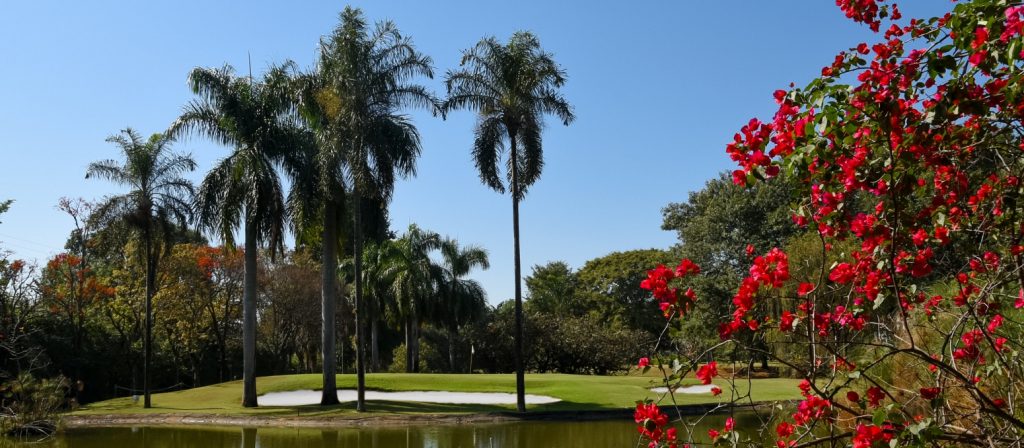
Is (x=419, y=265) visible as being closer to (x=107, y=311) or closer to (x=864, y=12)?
(x=107, y=311)

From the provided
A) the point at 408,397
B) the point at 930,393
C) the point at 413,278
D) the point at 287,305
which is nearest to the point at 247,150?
the point at 408,397

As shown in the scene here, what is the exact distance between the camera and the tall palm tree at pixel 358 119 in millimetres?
22891

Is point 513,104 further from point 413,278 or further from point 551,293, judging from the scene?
point 551,293

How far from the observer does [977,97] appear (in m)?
3.47

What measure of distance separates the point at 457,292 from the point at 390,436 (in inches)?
961

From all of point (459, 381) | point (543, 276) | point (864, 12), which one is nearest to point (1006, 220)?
point (864, 12)

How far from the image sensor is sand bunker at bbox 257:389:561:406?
24969 millimetres

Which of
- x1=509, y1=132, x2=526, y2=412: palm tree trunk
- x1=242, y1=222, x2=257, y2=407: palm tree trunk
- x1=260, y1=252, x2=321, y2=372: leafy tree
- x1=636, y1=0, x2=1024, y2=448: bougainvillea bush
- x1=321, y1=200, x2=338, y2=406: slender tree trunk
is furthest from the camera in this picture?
x1=260, y1=252, x2=321, y2=372: leafy tree

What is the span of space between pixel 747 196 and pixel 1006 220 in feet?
110

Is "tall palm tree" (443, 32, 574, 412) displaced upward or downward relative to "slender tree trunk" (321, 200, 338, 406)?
upward

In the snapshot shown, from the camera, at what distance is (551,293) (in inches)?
2167

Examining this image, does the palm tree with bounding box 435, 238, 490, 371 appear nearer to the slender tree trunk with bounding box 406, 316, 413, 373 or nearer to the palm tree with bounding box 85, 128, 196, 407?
the slender tree trunk with bounding box 406, 316, 413, 373

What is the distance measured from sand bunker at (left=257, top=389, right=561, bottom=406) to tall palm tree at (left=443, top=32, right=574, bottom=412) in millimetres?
3319

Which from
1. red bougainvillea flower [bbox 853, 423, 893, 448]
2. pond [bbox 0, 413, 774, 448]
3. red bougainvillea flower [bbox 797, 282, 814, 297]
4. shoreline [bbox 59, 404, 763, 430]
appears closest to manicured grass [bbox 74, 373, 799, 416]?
shoreline [bbox 59, 404, 763, 430]
